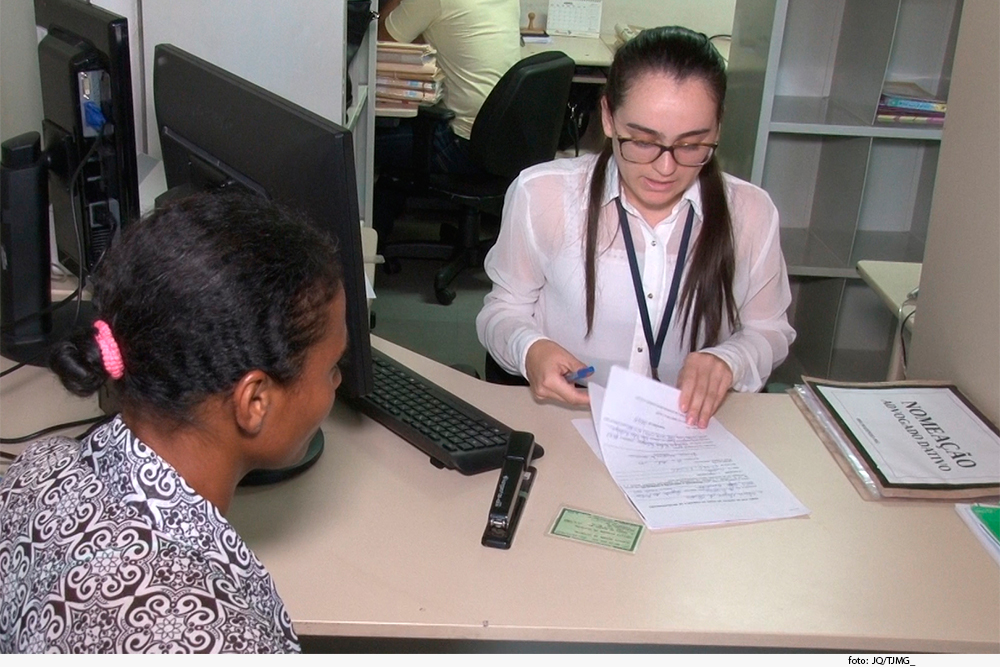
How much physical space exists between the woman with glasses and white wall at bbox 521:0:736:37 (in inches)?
120

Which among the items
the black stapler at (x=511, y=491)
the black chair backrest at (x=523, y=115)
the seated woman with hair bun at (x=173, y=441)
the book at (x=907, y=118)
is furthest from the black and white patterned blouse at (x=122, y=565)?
the black chair backrest at (x=523, y=115)

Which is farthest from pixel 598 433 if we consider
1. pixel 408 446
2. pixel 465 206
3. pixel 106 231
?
pixel 465 206

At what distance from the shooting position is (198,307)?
83cm

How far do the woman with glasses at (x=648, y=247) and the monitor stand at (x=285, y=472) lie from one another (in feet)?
1.24

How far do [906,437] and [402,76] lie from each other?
2.45 meters

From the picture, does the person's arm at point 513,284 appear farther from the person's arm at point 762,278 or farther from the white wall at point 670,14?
the white wall at point 670,14

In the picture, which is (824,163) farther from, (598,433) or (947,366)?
(598,433)

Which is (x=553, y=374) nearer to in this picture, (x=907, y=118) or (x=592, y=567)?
(x=592, y=567)

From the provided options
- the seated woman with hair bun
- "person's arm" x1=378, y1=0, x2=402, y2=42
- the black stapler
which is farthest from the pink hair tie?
→ "person's arm" x1=378, y1=0, x2=402, y2=42

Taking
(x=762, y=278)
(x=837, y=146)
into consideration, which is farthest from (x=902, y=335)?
(x=837, y=146)

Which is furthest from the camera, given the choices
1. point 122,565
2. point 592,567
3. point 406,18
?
point 406,18

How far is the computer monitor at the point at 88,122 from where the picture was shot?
1.38m

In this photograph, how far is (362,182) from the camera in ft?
10.9

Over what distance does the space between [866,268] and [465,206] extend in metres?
1.91
